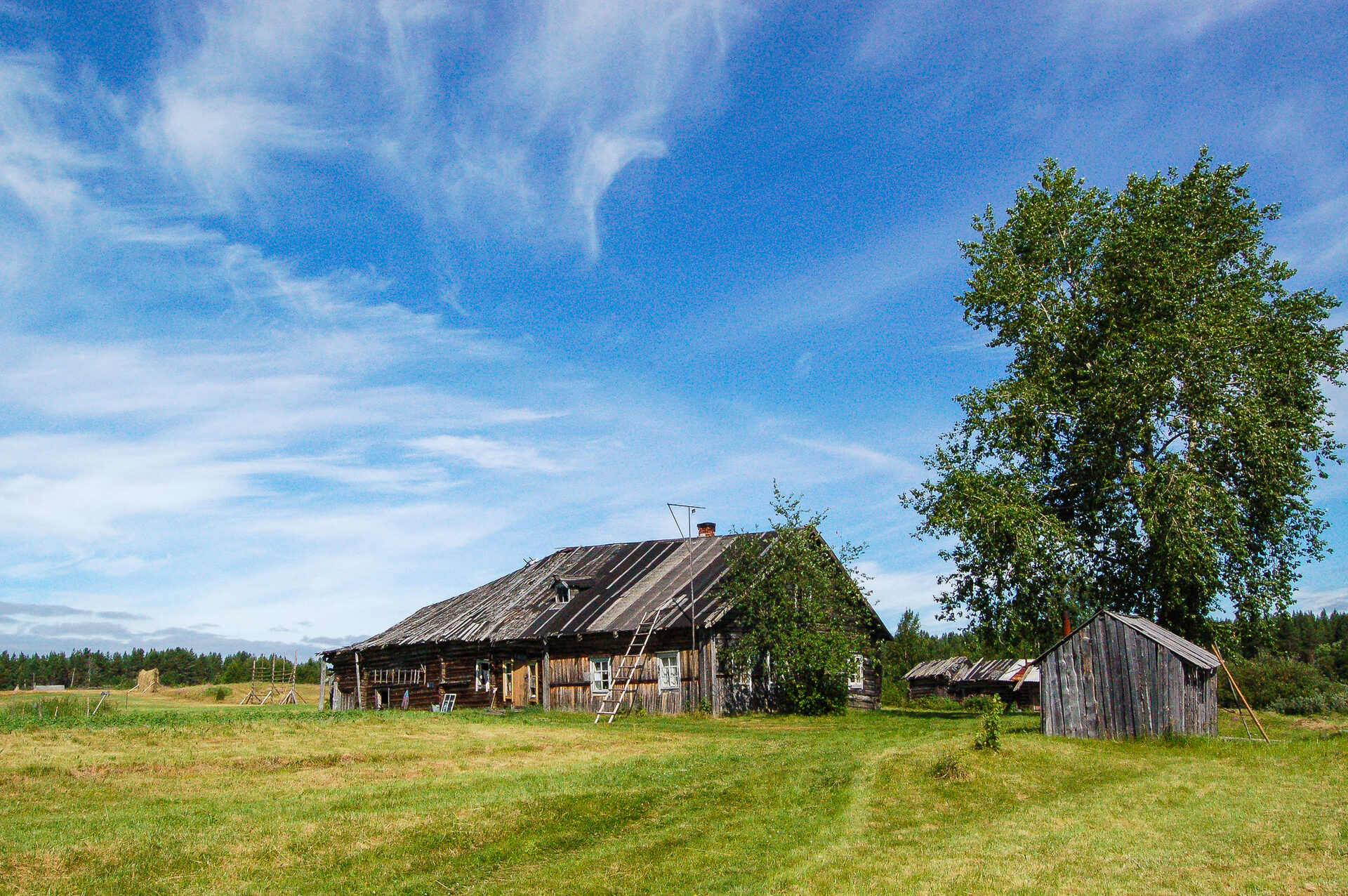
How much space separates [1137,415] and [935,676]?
84.7 feet

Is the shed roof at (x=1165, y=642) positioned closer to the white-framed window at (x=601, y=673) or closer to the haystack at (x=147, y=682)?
the white-framed window at (x=601, y=673)

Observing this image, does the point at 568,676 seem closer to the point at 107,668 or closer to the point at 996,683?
the point at 996,683

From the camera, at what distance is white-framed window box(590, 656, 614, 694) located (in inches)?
1340

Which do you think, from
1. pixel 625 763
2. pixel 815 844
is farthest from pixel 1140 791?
pixel 625 763

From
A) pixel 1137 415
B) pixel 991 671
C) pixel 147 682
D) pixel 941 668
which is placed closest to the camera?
pixel 1137 415

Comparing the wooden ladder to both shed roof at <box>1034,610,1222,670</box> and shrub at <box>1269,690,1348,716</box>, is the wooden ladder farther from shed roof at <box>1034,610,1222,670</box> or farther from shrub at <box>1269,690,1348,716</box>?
shrub at <box>1269,690,1348,716</box>

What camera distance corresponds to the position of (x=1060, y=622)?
3092cm

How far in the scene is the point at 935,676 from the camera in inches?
2036

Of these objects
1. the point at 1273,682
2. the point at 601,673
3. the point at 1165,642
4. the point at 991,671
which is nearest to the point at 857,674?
the point at 601,673

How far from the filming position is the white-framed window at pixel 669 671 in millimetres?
32562

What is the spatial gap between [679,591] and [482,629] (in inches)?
331

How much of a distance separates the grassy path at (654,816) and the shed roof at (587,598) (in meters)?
11.3

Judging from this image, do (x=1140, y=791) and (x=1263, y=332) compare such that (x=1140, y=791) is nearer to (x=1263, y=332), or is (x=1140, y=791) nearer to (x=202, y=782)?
(x=202, y=782)

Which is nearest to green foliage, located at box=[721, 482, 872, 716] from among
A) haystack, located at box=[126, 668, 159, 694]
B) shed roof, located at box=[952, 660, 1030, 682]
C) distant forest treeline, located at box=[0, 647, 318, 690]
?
shed roof, located at box=[952, 660, 1030, 682]
